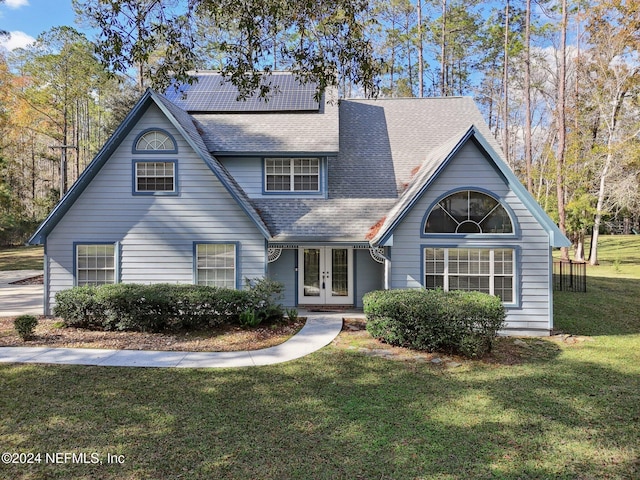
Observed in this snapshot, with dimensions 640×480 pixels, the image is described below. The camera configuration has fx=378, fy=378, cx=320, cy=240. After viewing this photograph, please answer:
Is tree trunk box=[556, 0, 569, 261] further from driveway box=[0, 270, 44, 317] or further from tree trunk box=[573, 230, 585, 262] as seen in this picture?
driveway box=[0, 270, 44, 317]

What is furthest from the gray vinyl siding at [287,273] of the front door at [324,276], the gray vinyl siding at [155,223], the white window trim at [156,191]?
the white window trim at [156,191]

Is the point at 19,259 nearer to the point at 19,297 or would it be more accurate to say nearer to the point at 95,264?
the point at 19,297

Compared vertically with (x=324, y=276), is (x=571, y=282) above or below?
below

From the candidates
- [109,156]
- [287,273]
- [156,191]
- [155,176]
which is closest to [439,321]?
[287,273]

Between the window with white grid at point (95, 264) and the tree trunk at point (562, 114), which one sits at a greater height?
the tree trunk at point (562, 114)

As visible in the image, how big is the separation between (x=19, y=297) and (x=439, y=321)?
Answer: 15868mm

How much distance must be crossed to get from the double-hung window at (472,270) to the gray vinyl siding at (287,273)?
434 centimetres

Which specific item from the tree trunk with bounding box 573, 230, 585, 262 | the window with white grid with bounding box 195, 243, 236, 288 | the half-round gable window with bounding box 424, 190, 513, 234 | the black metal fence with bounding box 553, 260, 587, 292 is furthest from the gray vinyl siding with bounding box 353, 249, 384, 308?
the tree trunk with bounding box 573, 230, 585, 262

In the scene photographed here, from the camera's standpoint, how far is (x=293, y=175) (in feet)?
43.4

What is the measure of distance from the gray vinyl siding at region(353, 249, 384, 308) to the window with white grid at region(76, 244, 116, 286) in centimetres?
766

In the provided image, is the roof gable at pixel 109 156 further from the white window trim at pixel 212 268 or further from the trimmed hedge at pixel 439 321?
the trimmed hedge at pixel 439 321

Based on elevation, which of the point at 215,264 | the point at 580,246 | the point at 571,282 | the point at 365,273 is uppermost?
the point at 580,246

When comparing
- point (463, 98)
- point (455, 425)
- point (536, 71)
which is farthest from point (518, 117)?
point (455, 425)

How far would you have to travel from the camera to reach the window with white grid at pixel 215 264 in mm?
11734
